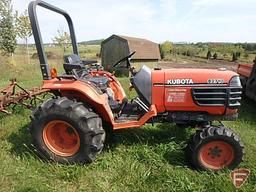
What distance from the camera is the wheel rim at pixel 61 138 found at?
13.1 ft

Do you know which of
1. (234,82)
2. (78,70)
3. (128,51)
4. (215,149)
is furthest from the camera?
(128,51)

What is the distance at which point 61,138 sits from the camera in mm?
4121

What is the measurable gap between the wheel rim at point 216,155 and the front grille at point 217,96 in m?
0.55

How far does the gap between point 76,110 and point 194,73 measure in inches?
62.3

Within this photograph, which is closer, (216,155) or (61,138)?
(216,155)

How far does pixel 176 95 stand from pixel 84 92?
1.19m

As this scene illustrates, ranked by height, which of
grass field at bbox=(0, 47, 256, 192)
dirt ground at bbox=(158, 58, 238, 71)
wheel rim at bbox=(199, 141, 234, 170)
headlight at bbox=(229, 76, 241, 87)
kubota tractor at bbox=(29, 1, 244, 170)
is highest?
headlight at bbox=(229, 76, 241, 87)

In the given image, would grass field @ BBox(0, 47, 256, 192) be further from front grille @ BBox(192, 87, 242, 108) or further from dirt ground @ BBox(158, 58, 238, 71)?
dirt ground @ BBox(158, 58, 238, 71)

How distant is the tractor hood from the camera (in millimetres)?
3934

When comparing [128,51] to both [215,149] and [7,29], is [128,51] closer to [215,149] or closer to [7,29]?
[7,29]

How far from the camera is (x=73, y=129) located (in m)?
3.95

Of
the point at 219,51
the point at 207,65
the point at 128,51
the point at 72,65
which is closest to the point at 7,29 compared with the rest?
the point at 128,51

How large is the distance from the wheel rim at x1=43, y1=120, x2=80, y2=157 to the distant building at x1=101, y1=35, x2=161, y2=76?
13.5m

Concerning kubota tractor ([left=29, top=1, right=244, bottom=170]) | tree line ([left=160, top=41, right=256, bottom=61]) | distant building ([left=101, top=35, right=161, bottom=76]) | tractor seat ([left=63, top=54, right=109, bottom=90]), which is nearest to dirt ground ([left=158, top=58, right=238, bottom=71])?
tree line ([left=160, top=41, right=256, bottom=61])
